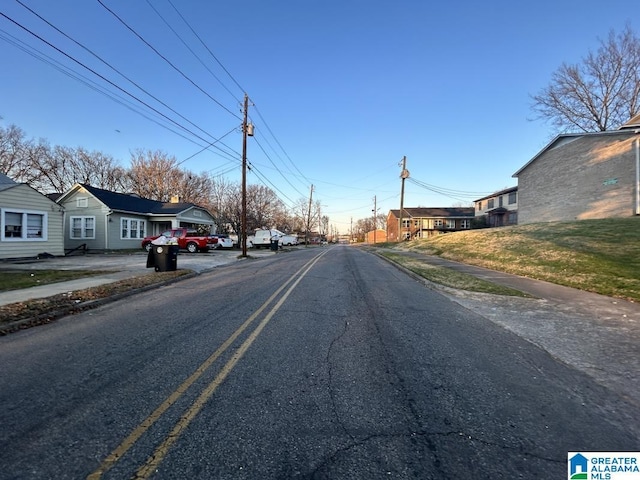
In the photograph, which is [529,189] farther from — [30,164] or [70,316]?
[30,164]

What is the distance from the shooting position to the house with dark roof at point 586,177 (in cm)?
2464

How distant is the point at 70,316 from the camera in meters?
7.29

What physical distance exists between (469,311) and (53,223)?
24.3 meters

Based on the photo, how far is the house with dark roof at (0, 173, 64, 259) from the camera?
1831 cm

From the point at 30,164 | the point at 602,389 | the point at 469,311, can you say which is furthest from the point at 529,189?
the point at 30,164

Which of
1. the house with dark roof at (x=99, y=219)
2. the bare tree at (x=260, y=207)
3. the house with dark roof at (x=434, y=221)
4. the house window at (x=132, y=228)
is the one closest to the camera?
the house with dark roof at (x=99, y=219)

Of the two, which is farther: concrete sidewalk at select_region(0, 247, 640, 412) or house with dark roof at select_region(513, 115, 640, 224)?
house with dark roof at select_region(513, 115, 640, 224)

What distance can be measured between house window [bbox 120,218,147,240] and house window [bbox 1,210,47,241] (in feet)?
28.0

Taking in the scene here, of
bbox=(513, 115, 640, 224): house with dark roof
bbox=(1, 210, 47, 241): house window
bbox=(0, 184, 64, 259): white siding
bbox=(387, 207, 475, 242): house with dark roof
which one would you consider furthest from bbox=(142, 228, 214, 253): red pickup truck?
bbox=(387, 207, 475, 242): house with dark roof

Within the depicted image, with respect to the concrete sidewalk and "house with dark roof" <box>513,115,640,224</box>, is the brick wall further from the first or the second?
the concrete sidewalk

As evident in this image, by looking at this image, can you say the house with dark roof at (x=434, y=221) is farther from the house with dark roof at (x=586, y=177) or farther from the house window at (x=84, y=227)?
the house window at (x=84, y=227)

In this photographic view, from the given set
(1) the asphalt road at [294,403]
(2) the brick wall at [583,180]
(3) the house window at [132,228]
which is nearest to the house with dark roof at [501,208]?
(2) the brick wall at [583,180]

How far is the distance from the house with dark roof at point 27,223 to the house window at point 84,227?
6073 millimetres

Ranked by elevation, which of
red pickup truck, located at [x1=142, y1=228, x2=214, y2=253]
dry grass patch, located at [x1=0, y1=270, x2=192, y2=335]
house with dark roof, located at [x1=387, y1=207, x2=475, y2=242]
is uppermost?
house with dark roof, located at [x1=387, y1=207, x2=475, y2=242]
